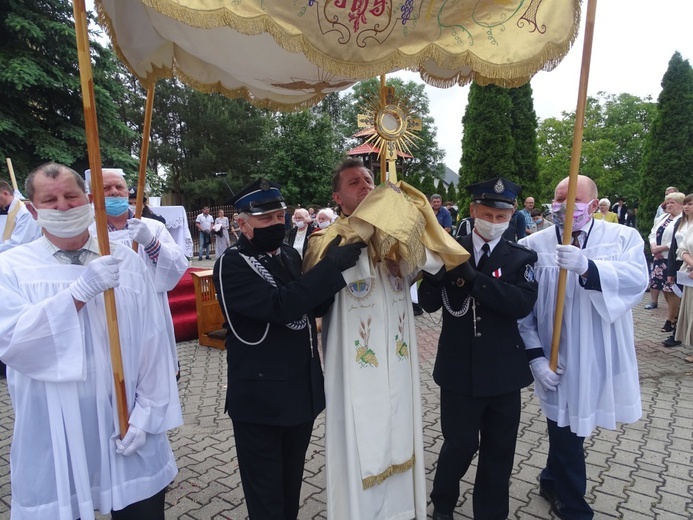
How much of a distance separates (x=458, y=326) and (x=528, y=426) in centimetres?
245

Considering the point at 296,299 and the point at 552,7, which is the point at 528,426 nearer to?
the point at 296,299

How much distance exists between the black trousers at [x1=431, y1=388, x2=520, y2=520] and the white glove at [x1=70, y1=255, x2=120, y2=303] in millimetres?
2057

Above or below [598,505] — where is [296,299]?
above

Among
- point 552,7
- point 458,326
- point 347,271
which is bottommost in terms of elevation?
point 458,326

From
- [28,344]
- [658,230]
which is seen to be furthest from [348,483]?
[658,230]

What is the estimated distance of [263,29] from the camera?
215 centimetres

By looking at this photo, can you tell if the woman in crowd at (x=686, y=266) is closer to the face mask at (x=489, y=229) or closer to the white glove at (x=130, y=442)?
the face mask at (x=489, y=229)

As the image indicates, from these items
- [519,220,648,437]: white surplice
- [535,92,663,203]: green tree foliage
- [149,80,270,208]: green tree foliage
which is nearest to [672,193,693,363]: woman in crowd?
[519,220,648,437]: white surplice

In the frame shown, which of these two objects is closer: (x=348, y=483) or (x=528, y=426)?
(x=348, y=483)

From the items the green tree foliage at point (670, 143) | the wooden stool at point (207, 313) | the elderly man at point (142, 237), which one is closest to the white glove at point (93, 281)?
the elderly man at point (142, 237)

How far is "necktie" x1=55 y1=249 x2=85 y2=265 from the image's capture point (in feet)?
7.36

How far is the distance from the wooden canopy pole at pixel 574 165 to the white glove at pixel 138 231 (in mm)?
2703

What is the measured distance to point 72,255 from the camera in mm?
2275

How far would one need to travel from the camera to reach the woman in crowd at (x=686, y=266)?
20.5 ft
